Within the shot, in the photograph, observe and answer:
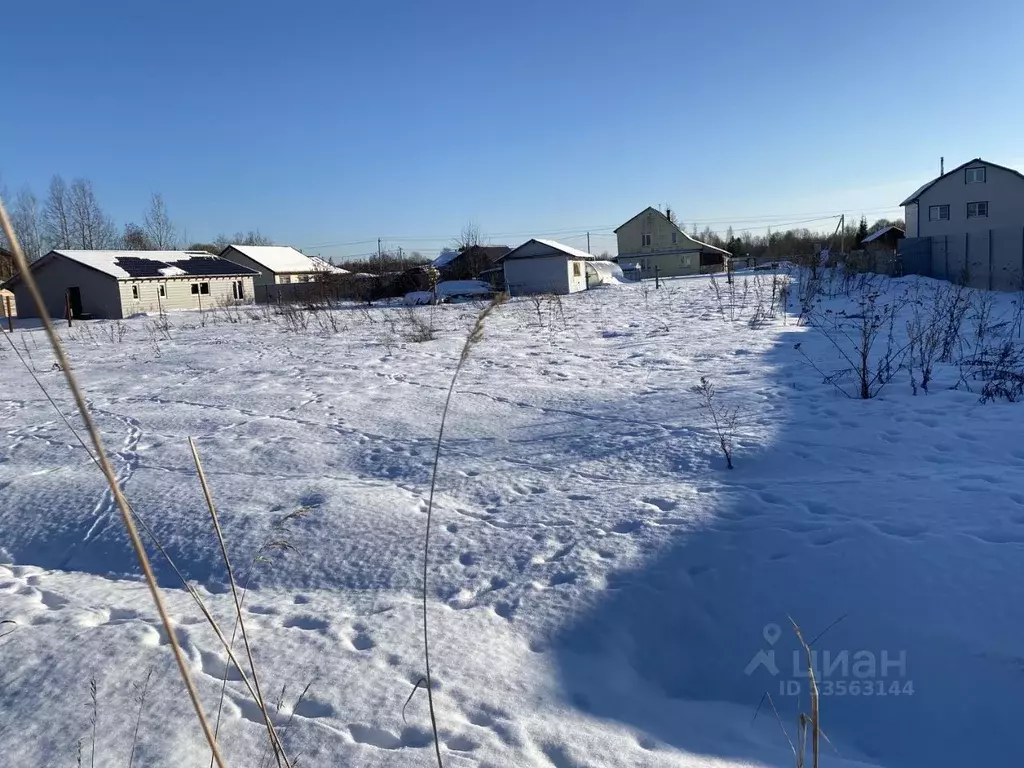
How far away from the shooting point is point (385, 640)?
2.88 meters

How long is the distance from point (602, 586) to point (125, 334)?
17.7m

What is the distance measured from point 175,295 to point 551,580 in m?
34.2

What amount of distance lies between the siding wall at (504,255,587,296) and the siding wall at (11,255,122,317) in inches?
682

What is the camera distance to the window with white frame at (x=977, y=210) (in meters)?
33.7

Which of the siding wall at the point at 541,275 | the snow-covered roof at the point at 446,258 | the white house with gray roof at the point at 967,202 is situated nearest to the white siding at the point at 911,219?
the white house with gray roof at the point at 967,202

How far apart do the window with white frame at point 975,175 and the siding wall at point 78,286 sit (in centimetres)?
3964

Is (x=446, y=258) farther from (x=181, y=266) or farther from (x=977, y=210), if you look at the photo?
(x=977, y=210)

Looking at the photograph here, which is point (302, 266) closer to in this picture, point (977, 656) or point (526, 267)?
point (526, 267)

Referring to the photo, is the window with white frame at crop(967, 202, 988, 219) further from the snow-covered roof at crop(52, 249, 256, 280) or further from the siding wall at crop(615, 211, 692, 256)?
the snow-covered roof at crop(52, 249, 256, 280)

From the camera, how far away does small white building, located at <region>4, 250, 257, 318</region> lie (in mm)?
30250

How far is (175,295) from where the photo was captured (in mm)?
33062

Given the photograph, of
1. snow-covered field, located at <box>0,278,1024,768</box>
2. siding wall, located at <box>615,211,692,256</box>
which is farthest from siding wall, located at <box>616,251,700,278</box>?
snow-covered field, located at <box>0,278,1024,768</box>

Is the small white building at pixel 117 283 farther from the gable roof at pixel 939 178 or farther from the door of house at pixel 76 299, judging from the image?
the gable roof at pixel 939 178

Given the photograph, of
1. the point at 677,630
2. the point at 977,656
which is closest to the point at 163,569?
the point at 677,630
